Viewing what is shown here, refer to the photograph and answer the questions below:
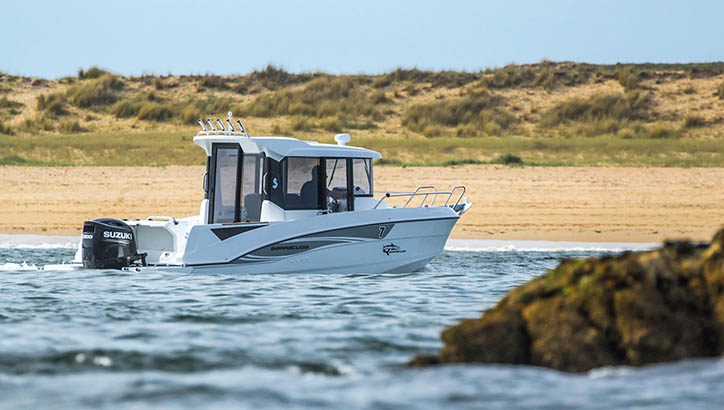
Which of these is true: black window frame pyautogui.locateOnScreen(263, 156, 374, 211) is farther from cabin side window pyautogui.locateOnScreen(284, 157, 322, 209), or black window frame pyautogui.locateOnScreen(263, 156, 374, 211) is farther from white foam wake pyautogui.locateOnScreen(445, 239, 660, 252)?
white foam wake pyautogui.locateOnScreen(445, 239, 660, 252)

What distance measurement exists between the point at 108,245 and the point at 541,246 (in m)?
8.00

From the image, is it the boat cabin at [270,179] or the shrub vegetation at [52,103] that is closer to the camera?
the boat cabin at [270,179]

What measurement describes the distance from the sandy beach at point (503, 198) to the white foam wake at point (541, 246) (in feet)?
1.66

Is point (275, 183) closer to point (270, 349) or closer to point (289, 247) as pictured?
point (289, 247)

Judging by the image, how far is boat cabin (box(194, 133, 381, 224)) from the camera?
13.1 m

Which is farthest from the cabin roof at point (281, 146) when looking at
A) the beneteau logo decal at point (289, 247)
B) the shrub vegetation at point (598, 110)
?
the shrub vegetation at point (598, 110)

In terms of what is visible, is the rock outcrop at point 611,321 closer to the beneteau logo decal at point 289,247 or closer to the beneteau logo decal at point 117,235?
the beneteau logo decal at point 289,247

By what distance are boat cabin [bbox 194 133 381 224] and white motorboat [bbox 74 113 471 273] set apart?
0.04 feet

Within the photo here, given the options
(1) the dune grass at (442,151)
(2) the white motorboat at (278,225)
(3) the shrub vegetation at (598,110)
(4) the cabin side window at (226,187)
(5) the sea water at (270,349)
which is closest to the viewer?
(5) the sea water at (270,349)

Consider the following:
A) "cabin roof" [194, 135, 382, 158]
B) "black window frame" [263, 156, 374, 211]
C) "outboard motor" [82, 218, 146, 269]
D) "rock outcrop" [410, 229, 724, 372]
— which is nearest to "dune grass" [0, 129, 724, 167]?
"black window frame" [263, 156, 374, 211]

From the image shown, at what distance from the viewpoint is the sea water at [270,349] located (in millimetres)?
5992

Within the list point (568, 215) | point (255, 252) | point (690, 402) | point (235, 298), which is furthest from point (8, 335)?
point (568, 215)

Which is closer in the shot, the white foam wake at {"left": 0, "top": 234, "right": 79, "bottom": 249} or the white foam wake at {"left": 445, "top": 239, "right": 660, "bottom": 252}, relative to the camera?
the white foam wake at {"left": 445, "top": 239, "right": 660, "bottom": 252}

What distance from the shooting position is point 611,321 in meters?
6.18
